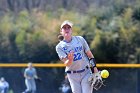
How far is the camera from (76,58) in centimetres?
796

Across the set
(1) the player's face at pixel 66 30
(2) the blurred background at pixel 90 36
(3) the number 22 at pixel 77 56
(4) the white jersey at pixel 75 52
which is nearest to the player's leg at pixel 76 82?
(4) the white jersey at pixel 75 52

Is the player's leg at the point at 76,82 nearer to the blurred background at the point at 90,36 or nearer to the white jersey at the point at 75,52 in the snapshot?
the white jersey at the point at 75,52

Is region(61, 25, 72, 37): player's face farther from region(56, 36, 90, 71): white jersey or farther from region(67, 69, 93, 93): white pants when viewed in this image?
region(67, 69, 93, 93): white pants

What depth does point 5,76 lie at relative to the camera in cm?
1680

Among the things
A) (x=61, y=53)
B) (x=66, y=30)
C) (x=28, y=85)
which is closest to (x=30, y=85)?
(x=28, y=85)

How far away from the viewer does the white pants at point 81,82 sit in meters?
8.04

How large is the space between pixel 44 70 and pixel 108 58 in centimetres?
606

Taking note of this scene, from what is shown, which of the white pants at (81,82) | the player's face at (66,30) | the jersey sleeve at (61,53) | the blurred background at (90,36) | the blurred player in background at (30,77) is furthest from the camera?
the blurred background at (90,36)

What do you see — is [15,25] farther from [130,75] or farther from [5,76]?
[130,75]

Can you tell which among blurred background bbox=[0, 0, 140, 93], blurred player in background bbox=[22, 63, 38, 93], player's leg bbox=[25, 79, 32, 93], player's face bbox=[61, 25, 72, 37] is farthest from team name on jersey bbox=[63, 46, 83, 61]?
blurred background bbox=[0, 0, 140, 93]

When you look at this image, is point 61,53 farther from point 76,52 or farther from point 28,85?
point 28,85

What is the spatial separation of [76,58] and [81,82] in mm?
383

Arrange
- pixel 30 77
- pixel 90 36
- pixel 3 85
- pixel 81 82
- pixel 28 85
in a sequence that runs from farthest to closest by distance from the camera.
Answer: pixel 90 36 < pixel 30 77 < pixel 3 85 < pixel 28 85 < pixel 81 82

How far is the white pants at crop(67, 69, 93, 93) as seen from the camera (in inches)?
316
